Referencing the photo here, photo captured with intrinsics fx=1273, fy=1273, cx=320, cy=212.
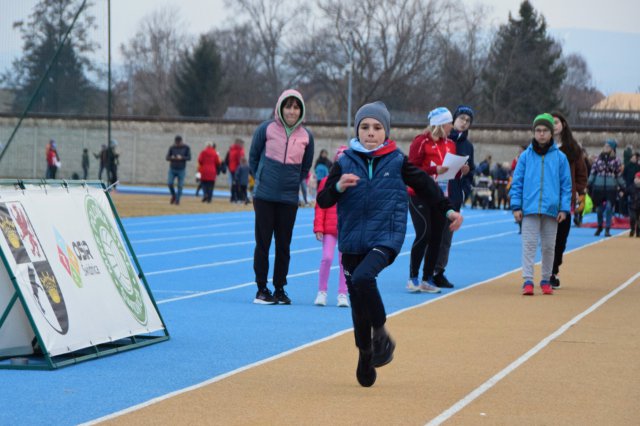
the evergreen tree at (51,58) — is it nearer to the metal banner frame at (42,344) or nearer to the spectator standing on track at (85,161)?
the spectator standing on track at (85,161)

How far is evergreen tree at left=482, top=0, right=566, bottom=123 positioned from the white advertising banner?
228 ft

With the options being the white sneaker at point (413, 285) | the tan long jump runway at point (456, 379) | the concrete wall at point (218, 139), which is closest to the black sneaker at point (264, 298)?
the tan long jump runway at point (456, 379)

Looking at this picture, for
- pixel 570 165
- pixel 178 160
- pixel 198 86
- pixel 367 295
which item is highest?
pixel 198 86

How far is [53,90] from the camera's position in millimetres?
24812

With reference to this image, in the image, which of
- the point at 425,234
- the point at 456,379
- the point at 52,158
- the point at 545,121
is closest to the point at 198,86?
the point at 52,158

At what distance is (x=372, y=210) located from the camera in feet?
26.2

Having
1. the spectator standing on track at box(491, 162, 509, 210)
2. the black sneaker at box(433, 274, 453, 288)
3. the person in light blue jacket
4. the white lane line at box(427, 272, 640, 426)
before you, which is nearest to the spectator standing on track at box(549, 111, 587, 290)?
the person in light blue jacket

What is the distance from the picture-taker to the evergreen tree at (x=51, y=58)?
23.5m

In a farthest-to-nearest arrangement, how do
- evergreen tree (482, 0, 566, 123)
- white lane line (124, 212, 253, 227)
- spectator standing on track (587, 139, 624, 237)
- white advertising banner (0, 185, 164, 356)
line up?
1. evergreen tree (482, 0, 566, 123)
2. white lane line (124, 212, 253, 227)
3. spectator standing on track (587, 139, 624, 237)
4. white advertising banner (0, 185, 164, 356)

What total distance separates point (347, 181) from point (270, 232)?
526 centimetres

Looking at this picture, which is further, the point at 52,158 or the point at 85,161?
the point at 85,161

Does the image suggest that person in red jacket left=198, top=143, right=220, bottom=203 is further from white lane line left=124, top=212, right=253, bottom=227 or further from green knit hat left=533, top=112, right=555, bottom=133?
green knit hat left=533, top=112, right=555, bottom=133

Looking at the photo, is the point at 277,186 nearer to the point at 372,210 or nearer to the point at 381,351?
the point at 372,210

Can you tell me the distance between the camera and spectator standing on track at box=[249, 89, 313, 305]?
41.9 feet
